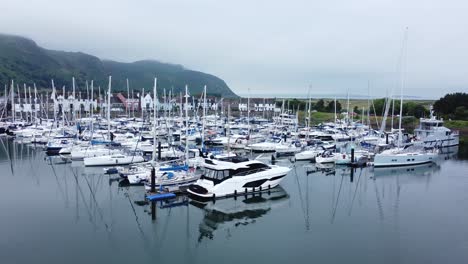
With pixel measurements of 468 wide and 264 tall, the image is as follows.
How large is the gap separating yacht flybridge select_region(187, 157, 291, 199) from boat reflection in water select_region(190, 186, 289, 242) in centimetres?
51

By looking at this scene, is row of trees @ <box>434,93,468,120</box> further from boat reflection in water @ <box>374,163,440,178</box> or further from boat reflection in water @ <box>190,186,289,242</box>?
boat reflection in water @ <box>190,186,289,242</box>

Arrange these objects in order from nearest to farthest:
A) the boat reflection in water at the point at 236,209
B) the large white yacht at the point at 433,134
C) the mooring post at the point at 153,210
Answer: the boat reflection in water at the point at 236,209, the mooring post at the point at 153,210, the large white yacht at the point at 433,134

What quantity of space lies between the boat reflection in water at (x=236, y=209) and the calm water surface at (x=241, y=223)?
0.06m

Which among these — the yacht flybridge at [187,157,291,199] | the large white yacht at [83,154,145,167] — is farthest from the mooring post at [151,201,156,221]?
the large white yacht at [83,154,145,167]

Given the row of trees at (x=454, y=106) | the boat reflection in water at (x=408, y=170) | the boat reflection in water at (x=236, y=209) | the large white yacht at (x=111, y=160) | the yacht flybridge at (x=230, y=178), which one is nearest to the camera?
the boat reflection in water at (x=236, y=209)

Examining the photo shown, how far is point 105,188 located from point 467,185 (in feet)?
95.5

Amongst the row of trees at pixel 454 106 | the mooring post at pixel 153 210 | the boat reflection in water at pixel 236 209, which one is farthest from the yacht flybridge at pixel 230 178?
the row of trees at pixel 454 106

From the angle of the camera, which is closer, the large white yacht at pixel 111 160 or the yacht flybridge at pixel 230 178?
the yacht flybridge at pixel 230 178

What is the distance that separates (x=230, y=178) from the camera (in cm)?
2541

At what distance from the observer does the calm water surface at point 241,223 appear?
17.4m

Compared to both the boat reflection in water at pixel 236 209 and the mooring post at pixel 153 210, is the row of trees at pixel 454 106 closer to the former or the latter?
the boat reflection in water at pixel 236 209

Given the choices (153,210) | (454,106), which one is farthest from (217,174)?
(454,106)

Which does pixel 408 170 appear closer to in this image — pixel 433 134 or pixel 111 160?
pixel 433 134

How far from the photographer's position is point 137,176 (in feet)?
94.4
